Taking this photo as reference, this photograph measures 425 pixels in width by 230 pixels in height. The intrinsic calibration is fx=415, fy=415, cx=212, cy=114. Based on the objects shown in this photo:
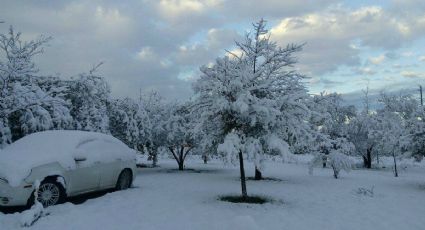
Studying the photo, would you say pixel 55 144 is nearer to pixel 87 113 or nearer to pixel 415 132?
pixel 87 113

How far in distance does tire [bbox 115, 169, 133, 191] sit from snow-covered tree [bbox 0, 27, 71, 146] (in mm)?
3230

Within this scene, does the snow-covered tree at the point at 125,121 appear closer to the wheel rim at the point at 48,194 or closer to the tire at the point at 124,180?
the tire at the point at 124,180

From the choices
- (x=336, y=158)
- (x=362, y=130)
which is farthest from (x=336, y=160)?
(x=362, y=130)

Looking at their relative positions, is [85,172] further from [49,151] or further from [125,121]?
[125,121]

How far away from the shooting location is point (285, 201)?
11883 millimetres

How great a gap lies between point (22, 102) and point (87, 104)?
437 cm

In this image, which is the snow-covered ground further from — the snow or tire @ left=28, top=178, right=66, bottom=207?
the snow

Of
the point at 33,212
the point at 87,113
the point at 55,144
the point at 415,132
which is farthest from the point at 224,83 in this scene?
the point at 415,132

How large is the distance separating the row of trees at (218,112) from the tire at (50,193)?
3.66 meters

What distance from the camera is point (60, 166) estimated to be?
975 centimetres

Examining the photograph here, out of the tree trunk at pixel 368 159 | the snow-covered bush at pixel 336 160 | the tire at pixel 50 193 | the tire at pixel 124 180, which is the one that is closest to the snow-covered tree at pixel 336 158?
the snow-covered bush at pixel 336 160

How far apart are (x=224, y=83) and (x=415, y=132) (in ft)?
30.7

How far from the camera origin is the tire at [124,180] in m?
12.2

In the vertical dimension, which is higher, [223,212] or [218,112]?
[218,112]
